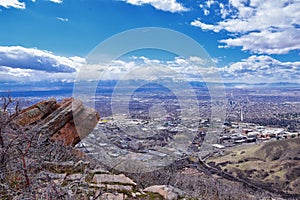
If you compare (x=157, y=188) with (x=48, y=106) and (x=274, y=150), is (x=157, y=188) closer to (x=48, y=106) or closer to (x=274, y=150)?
(x=48, y=106)

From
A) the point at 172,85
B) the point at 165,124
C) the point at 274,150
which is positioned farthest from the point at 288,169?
the point at 172,85

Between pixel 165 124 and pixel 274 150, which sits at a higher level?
pixel 165 124

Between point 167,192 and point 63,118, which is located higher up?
point 63,118

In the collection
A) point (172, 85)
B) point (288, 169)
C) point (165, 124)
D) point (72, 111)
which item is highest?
point (172, 85)

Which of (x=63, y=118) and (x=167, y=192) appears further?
(x=63, y=118)

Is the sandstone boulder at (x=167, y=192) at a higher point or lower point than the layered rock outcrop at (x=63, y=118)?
lower

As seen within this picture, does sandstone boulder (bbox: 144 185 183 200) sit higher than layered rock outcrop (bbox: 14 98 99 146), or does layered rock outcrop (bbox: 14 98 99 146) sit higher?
→ layered rock outcrop (bbox: 14 98 99 146)

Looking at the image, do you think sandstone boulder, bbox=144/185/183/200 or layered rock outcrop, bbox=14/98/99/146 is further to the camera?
layered rock outcrop, bbox=14/98/99/146

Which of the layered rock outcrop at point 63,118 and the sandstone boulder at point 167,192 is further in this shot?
the layered rock outcrop at point 63,118
